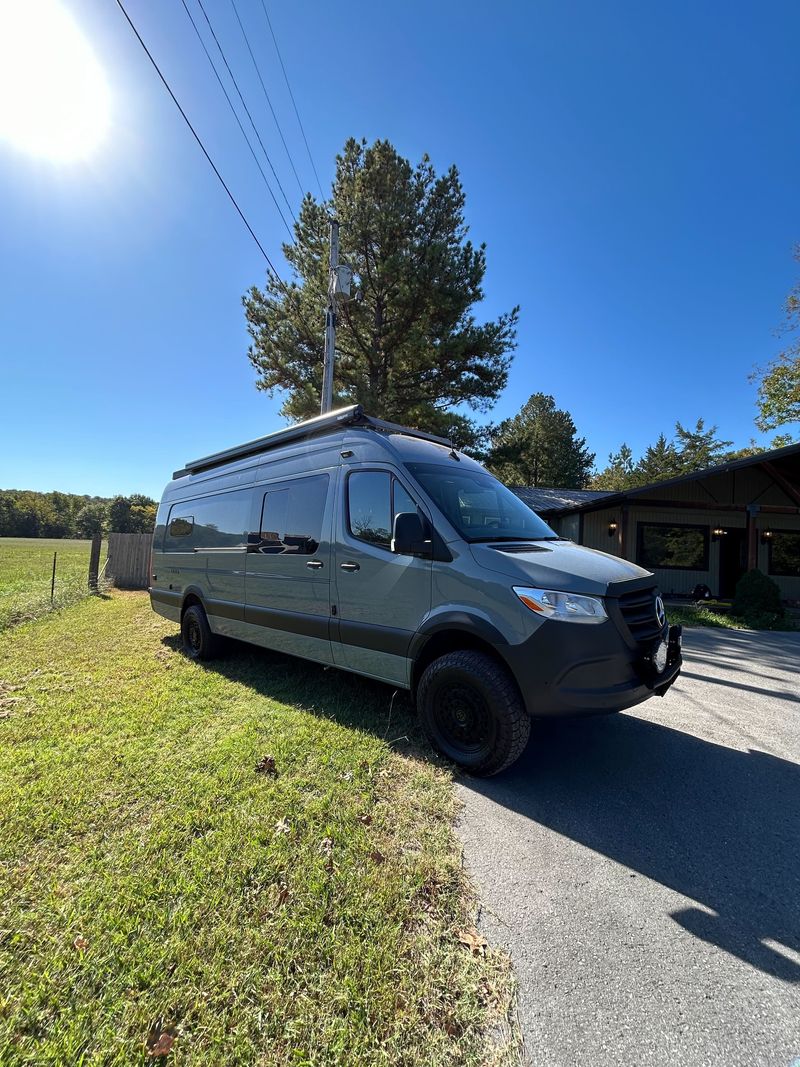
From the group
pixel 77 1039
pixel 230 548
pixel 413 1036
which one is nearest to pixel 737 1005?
pixel 413 1036

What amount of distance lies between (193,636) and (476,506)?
443 cm

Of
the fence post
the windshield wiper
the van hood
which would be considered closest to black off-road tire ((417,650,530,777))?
the van hood

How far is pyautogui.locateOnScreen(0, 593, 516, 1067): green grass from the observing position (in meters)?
1.38

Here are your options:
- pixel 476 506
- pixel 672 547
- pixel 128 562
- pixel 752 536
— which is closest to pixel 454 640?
pixel 476 506

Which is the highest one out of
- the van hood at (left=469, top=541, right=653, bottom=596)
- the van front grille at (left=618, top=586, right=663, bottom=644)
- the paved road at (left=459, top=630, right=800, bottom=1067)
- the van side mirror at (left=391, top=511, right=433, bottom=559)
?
the van side mirror at (left=391, top=511, right=433, bottom=559)

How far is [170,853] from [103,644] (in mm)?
5335

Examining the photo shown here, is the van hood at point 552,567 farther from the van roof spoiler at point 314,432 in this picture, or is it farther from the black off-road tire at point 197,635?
the black off-road tire at point 197,635

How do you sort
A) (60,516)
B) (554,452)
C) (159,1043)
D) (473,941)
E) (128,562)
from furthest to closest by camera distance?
(60,516), (554,452), (128,562), (473,941), (159,1043)

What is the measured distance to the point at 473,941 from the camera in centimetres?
174

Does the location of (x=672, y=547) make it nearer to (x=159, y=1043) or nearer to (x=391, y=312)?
(x=391, y=312)

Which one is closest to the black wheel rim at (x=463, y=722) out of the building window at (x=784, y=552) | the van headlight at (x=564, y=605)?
the van headlight at (x=564, y=605)

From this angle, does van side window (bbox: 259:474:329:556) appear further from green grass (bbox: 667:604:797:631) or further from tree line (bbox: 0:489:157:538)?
tree line (bbox: 0:489:157:538)

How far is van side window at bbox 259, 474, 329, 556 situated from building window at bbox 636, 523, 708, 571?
1345 centimetres

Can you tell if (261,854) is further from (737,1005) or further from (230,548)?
(230,548)
